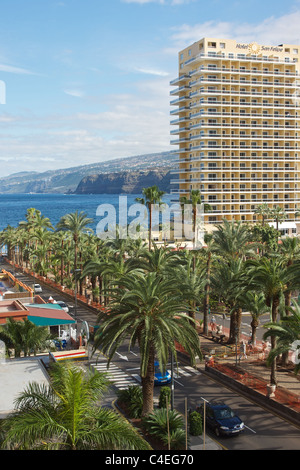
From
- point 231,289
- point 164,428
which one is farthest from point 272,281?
point 164,428

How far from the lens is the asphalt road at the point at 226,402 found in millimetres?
22469

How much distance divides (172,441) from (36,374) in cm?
700

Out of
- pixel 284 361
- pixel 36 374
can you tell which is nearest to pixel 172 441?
pixel 36 374

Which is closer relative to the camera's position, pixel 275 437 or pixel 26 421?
pixel 26 421

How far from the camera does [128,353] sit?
124ft

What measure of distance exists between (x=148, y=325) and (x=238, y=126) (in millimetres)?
88572

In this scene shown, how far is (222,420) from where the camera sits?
2339cm

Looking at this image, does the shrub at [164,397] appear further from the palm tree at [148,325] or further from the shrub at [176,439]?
the shrub at [176,439]

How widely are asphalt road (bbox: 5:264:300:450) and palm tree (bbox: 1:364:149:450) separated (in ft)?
20.8

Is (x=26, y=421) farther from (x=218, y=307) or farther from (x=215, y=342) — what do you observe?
(x=218, y=307)

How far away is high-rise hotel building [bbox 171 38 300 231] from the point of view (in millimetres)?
102500

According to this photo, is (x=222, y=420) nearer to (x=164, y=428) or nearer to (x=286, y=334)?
(x=164, y=428)

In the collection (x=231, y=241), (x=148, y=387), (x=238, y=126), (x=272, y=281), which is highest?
(x=238, y=126)
